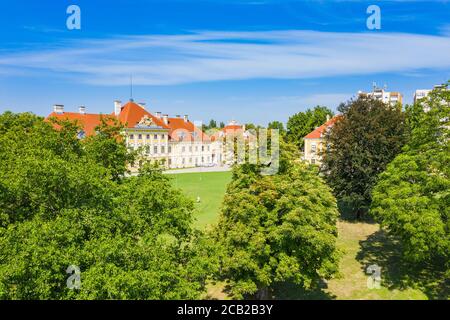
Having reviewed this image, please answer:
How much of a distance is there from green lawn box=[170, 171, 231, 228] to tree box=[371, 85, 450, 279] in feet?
45.5

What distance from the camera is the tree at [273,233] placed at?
17.6 meters

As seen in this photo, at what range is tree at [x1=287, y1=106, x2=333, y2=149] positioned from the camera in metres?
94.9

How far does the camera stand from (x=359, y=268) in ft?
85.5

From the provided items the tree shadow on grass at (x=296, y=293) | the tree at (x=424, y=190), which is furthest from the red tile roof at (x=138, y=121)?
the tree at (x=424, y=190)

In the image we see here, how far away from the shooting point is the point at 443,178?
823 inches

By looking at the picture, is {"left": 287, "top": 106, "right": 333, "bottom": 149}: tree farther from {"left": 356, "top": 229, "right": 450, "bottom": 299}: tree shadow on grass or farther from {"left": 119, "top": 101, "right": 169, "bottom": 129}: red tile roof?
{"left": 356, "top": 229, "right": 450, "bottom": 299}: tree shadow on grass

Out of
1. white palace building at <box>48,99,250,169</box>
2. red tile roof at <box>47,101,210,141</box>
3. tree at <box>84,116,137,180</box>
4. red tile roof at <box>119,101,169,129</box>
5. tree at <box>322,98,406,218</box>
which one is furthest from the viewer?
red tile roof at <box>119,101,169,129</box>

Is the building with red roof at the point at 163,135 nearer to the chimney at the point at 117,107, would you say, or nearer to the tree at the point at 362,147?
the chimney at the point at 117,107

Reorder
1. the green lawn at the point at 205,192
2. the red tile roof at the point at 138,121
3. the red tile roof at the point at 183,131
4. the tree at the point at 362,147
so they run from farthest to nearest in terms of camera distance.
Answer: the red tile roof at the point at 183,131, the red tile roof at the point at 138,121, the green lawn at the point at 205,192, the tree at the point at 362,147

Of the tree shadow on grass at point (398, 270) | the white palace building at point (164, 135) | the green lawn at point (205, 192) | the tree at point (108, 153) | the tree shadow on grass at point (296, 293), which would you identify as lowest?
the tree shadow on grass at point (296, 293)

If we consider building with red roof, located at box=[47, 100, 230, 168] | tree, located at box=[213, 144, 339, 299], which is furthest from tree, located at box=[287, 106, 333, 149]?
tree, located at box=[213, 144, 339, 299]

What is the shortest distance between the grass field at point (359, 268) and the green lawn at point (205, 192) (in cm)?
12

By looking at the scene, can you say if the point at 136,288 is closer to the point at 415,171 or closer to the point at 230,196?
the point at 230,196

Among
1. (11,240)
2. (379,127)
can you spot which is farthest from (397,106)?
(11,240)
